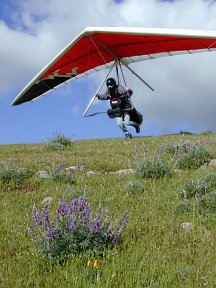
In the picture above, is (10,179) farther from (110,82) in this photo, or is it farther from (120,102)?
(110,82)

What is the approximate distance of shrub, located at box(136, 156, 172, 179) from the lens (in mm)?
7406

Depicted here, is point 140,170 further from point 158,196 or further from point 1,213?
point 1,213

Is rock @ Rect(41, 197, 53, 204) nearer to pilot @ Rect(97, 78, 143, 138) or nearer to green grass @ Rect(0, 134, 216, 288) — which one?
green grass @ Rect(0, 134, 216, 288)

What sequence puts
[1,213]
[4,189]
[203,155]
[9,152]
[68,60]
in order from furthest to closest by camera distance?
[68,60] < [9,152] < [203,155] < [4,189] < [1,213]

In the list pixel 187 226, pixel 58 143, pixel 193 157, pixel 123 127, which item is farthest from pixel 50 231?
pixel 123 127

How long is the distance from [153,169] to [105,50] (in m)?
17.1

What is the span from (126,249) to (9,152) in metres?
9.68

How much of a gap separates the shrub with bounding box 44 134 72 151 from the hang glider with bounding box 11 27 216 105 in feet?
16.3

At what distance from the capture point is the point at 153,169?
24.3ft

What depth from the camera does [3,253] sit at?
4297mm

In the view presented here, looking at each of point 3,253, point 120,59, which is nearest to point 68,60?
point 120,59

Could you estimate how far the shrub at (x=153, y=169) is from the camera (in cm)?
741

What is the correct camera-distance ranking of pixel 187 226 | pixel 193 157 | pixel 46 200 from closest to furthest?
pixel 187 226 < pixel 46 200 < pixel 193 157

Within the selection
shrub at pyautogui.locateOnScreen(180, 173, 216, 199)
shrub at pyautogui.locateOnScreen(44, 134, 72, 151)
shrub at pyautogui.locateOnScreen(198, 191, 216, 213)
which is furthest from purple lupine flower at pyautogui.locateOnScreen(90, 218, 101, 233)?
shrub at pyautogui.locateOnScreen(44, 134, 72, 151)
